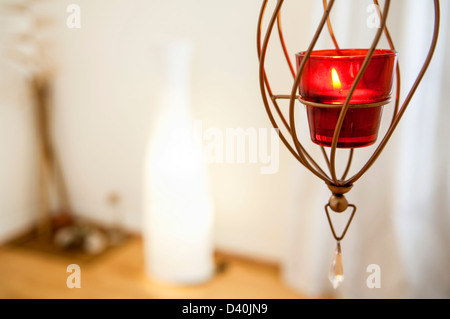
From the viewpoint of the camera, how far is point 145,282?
64.2 inches

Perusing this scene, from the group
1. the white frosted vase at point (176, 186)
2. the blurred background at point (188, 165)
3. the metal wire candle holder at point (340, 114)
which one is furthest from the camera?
the white frosted vase at point (176, 186)

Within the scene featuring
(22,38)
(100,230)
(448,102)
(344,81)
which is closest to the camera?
(344,81)

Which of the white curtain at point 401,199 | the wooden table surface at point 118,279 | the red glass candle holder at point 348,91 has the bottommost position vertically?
the wooden table surface at point 118,279

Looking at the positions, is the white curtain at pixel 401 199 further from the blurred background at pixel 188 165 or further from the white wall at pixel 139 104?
the white wall at pixel 139 104

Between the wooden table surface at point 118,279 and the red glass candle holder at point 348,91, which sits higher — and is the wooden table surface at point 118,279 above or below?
below

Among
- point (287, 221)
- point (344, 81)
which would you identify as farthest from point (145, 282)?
point (344, 81)

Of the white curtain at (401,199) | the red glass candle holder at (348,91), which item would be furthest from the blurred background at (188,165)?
the red glass candle holder at (348,91)

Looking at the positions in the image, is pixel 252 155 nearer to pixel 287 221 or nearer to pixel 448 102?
pixel 287 221

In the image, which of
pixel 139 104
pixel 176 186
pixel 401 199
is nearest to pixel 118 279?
pixel 176 186

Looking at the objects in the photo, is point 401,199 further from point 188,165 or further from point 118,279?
point 118,279

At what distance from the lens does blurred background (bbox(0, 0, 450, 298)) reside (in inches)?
52.1

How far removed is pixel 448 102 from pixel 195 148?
29.7 inches

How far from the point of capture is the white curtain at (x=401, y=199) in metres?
1.22

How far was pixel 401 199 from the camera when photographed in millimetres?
1318
